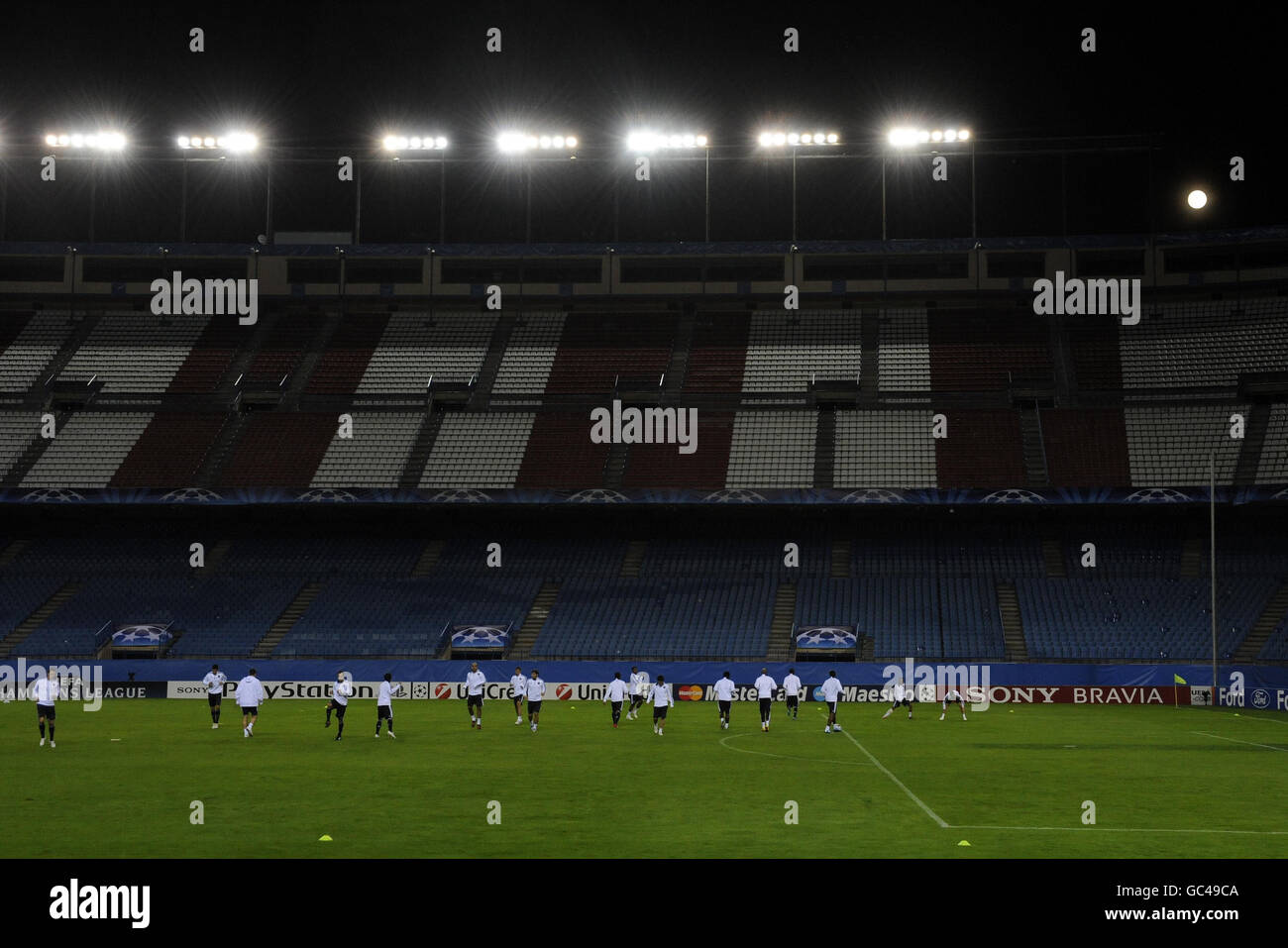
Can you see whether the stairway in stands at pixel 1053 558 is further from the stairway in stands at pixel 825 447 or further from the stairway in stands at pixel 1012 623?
the stairway in stands at pixel 825 447

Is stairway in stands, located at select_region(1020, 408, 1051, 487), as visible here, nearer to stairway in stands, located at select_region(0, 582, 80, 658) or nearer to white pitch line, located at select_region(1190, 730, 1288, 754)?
white pitch line, located at select_region(1190, 730, 1288, 754)

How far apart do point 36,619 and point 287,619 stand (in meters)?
11.2

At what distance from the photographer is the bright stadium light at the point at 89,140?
62625 mm

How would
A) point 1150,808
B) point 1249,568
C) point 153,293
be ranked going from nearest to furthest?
point 1150,808, point 1249,568, point 153,293

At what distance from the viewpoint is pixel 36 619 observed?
55.8 m

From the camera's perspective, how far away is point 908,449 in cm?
5888

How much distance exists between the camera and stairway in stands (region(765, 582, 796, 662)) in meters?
52.1

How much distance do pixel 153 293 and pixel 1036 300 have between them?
46.5m

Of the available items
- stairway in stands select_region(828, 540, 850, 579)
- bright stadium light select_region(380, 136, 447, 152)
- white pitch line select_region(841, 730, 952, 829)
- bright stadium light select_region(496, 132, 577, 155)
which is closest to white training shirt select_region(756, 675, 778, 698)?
white pitch line select_region(841, 730, 952, 829)

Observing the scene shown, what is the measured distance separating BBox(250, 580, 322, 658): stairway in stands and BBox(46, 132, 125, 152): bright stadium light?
24625mm

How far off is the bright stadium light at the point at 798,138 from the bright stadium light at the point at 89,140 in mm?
32137

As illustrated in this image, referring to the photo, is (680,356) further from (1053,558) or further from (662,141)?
(1053,558)
